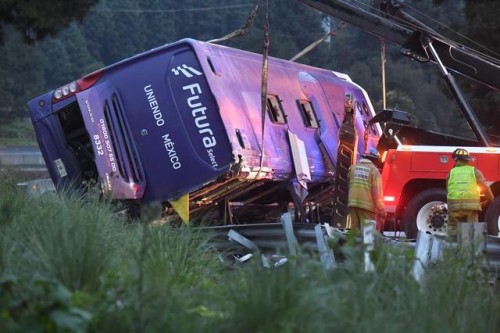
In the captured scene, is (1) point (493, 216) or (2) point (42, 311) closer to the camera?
(2) point (42, 311)

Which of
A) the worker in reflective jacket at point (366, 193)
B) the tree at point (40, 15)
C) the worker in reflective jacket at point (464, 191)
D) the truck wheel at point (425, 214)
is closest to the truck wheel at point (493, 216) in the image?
the truck wheel at point (425, 214)

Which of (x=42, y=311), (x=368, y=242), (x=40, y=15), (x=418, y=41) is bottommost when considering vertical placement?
(x=42, y=311)

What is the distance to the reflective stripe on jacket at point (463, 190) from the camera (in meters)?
11.0

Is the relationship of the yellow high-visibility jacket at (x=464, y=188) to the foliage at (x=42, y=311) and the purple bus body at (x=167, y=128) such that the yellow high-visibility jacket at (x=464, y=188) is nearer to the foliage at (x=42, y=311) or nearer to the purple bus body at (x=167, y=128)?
the purple bus body at (x=167, y=128)

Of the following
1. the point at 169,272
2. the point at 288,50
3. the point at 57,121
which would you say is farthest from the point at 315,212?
the point at 288,50

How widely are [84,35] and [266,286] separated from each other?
66.2 meters

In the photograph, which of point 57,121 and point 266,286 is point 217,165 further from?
point 266,286

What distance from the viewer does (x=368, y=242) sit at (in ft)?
20.1

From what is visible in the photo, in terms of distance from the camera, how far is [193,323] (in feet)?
15.0

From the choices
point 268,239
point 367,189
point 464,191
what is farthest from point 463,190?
point 268,239

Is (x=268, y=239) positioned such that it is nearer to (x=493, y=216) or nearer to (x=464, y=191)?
(x=464, y=191)

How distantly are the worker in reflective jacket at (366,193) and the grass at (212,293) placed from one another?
4.87 meters

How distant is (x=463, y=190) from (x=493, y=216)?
1.71 m

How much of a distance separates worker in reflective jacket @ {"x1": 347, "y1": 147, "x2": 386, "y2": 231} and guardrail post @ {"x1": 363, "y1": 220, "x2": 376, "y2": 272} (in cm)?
477
